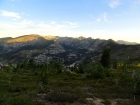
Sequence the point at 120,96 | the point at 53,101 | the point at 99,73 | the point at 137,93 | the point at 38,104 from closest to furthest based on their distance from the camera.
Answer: the point at 38,104, the point at 53,101, the point at 120,96, the point at 137,93, the point at 99,73

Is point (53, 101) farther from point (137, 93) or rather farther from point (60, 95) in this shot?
point (137, 93)

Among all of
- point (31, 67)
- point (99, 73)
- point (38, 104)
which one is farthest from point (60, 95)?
point (31, 67)

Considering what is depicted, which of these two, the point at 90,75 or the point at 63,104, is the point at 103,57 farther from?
the point at 63,104

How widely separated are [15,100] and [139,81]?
25.1 meters

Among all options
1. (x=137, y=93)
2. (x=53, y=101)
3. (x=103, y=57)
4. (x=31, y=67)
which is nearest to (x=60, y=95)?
(x=53, y=101)

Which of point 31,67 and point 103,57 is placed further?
point 31,67

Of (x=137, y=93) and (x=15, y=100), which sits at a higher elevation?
(x=15, y=100)

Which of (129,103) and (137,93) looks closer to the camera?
(129,103)

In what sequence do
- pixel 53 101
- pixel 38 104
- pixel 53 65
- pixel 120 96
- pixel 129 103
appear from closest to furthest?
pixel 38 104 < pixel 53 101 < pixel 129 103 < pixel 120 96 < pixel 53 65

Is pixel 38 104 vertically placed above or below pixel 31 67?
above

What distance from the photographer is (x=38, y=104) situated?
24.5 metres

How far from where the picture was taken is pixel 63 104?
2517 cm

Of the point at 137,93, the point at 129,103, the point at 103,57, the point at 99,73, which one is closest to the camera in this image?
the point at 129,103

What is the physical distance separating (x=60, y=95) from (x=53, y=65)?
9378 cm
